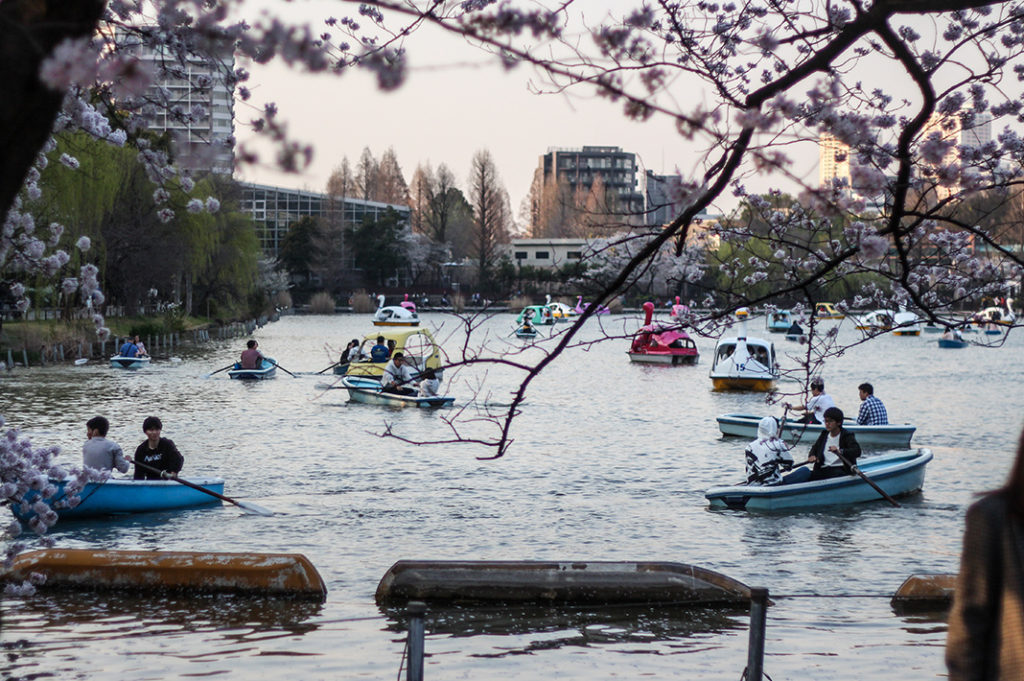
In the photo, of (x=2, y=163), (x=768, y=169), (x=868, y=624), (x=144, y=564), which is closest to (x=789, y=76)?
(x=768, y=169)

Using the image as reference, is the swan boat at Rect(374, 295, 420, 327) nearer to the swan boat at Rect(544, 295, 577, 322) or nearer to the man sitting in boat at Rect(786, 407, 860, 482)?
the swan boat at Rect(544, 295, 577, 322)

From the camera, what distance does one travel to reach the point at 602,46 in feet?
17.1

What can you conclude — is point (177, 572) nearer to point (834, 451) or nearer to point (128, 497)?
point (128, 497)

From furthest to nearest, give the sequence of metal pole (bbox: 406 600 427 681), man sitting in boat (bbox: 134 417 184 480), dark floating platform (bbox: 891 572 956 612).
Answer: man sitting in boat (bbox: 134 417 184 480) → dark floating platform (bbox: 891 572 956 612) → metal pole (bbox: 406 600 427 681)

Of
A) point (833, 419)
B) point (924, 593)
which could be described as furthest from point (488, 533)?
point (924, 593)

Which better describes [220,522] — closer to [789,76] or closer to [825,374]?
[789,76]

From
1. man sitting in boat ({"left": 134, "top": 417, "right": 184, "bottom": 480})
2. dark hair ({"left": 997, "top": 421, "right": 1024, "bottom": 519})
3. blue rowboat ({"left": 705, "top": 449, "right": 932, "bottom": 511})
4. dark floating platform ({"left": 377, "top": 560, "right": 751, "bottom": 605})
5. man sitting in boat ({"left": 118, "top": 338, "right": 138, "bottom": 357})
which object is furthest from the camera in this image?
man sitting in boat ({"left": 118, "top": 338, "right": 138, "bottom": 357})

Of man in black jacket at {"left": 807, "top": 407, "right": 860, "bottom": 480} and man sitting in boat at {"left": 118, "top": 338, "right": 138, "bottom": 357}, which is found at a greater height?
man sitting in boat at {"left": 118, "top": 338, "right": 138, "bottom": 357}

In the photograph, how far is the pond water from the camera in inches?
364

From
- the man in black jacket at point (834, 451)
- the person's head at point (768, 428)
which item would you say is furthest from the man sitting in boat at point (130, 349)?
the man in black jacket at point (834, 451)

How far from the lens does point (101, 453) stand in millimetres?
14250

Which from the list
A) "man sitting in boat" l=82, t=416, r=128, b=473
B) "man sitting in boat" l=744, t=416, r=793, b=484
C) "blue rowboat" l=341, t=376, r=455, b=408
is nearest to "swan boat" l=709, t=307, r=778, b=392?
"blue rowboat" l=341, t=376, r=455, b=408

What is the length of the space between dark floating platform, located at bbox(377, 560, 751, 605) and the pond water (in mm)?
212

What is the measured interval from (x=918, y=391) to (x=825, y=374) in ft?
20.3
